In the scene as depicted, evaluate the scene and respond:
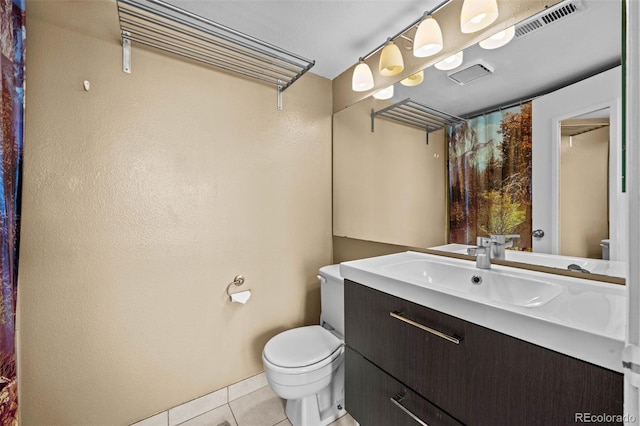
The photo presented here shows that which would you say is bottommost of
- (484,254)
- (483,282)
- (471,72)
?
(483,282)

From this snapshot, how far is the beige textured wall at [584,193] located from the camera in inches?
36.0

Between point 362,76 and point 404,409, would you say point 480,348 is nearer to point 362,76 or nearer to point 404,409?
point 404,409

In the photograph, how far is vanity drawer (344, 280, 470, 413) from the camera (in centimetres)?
80

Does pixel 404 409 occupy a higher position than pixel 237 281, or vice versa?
pixel 237 281

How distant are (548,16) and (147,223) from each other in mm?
1978

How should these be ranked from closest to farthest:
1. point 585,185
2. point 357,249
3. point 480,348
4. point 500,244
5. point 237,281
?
point 480,348 → point 585,185 → point 500,244 → point 237,281 → point 357,249

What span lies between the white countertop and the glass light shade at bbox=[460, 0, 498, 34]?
105cm

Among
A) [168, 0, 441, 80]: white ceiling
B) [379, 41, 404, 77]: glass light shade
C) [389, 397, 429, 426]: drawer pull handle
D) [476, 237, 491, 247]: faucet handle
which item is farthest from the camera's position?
[379, 41, 404, 77]: glass light shade

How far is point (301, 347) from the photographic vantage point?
58.2 inches

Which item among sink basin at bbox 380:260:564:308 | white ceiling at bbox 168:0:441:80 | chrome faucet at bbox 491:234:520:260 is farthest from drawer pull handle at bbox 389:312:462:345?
white ceiling at bbox 168:0:441:80

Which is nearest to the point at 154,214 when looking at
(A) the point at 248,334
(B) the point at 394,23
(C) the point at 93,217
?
(C) the point at 93,217

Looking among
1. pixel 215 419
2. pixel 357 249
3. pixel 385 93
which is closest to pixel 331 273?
pixel 357 249

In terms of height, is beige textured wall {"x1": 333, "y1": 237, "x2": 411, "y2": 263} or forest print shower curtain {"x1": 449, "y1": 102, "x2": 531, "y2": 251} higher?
forest print shower curtain {"x1": 449, "y1": 102, "x2": 531, "y2": 251}

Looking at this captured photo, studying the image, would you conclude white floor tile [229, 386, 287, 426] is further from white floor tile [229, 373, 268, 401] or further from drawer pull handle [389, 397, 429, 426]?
drawer pull handle [389, 397, 429, 426]
